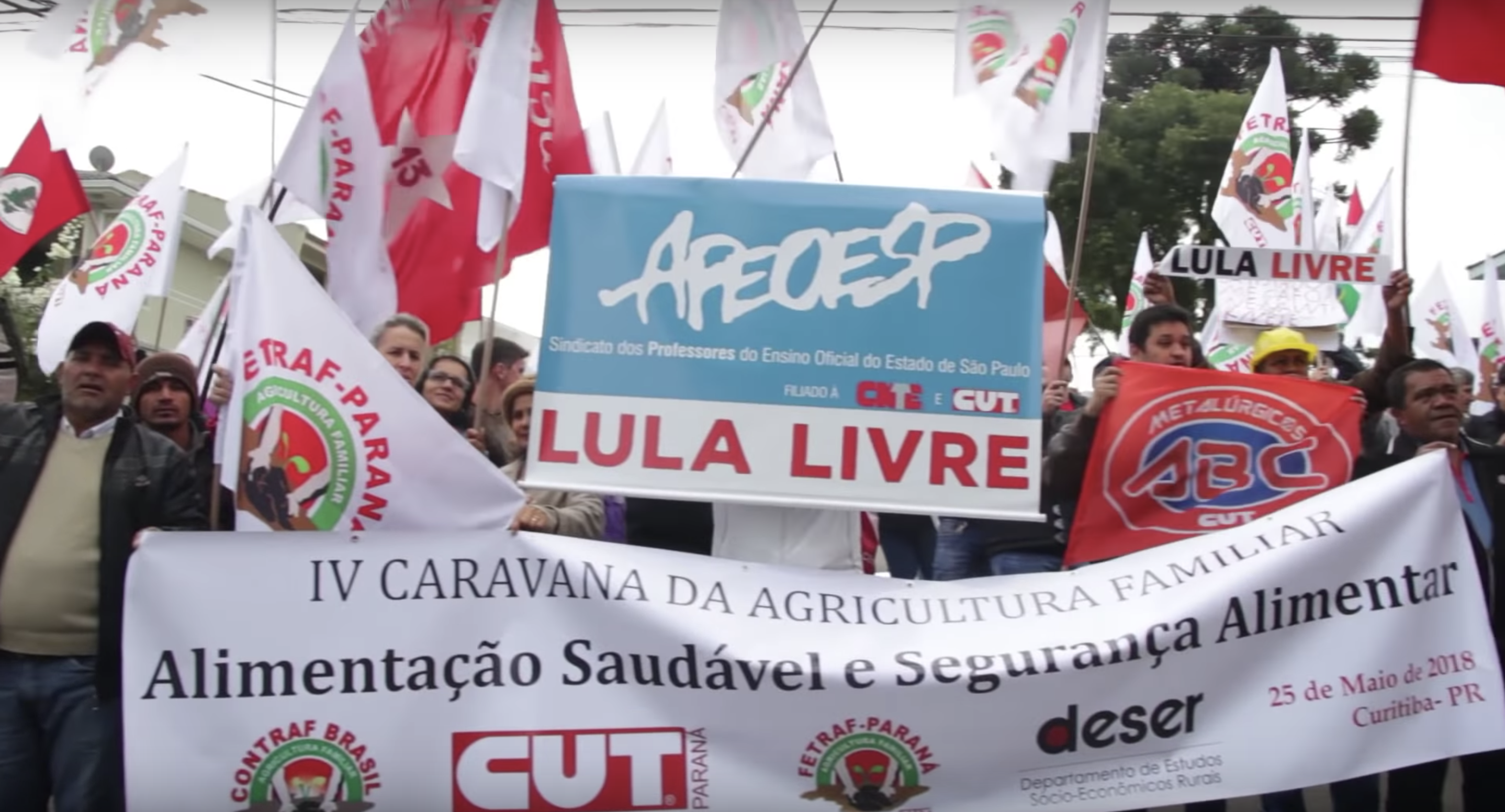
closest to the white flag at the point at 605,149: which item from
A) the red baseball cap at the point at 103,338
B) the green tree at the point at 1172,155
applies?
the red baseball cap at the point at 103,338

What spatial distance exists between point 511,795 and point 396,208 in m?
2.56

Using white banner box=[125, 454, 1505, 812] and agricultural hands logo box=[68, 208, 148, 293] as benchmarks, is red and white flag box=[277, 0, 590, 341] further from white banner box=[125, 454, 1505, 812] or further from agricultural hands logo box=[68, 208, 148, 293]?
agricultural hands logo box=[68, 208, 148, 293]

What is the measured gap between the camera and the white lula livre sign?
15.7 feet

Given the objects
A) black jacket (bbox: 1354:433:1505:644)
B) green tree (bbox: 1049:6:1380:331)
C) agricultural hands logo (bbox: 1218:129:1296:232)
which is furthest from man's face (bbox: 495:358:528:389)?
green tree (bbox: 1049:6:1380:331)

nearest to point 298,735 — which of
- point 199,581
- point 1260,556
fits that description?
point 199,581

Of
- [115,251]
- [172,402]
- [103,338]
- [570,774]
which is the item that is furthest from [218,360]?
[115,251]

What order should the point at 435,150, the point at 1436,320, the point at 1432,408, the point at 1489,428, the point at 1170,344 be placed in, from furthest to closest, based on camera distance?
the point at 1436,320 → the point at 1489,428 → the point at 435,150 → the point at 1170,344 → the point at 1432,408

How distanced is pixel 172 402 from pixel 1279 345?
385 cm

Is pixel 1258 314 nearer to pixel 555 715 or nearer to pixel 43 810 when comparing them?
pixel 555 715

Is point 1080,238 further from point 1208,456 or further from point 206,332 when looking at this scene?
point 206,332

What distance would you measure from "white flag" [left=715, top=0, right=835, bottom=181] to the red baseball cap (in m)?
3.71

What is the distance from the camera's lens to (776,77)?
7.41 meters

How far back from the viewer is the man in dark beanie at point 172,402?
5.16 m

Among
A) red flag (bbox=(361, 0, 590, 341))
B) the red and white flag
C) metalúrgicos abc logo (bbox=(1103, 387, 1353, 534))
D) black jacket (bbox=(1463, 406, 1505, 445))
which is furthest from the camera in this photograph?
black jacket (bbox=(1463, 406, 1505, 445))
